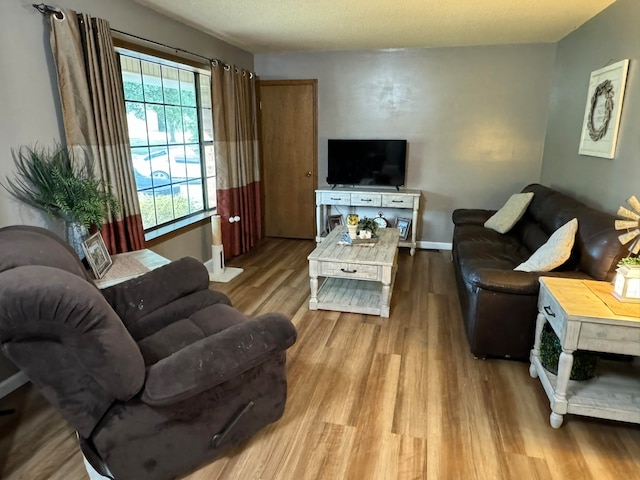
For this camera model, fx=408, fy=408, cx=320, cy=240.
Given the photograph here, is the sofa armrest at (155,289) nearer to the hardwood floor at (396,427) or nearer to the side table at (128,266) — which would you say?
the side table at (128,266)

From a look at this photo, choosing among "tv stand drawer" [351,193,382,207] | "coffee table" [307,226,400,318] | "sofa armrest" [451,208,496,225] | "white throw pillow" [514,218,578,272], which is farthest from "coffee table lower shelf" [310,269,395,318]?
"tv stand drawer" [351,193,382,207]

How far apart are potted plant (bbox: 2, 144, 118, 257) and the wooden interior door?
3225 mm

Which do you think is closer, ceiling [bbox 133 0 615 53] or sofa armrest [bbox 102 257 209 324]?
sofa armrest [bbox 102 257 209 324]

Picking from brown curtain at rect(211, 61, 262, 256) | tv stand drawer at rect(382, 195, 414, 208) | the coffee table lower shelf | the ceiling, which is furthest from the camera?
tv stand drawer at rect(382, 195, 414, 208)

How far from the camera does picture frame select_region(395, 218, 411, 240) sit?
16.6ft

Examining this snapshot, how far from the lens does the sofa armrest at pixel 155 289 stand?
2133mm

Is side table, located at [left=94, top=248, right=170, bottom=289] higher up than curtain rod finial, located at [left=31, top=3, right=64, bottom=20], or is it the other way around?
curtain rod finial, located at [left=31, top=3, right=64, bottom=20]

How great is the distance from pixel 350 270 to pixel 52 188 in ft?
6.75

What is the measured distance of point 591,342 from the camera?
186 centimetres

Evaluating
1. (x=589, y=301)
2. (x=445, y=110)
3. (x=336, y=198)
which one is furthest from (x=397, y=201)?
(x=589, y=301)

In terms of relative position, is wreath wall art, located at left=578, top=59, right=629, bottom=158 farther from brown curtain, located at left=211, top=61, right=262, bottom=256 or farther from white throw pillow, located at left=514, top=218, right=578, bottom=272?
brown curtain, located at left=211, top=61, right=262, bottom=256

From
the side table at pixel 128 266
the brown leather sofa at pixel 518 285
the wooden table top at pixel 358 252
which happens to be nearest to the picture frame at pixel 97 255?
the side table at pixel 128 266

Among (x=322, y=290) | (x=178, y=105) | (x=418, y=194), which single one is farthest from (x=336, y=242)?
(x=178, y=105)

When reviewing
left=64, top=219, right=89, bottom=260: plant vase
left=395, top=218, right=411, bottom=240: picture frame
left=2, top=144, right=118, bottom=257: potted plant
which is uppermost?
left=2, top=144, right=118, bottom=257: potted plant
